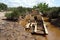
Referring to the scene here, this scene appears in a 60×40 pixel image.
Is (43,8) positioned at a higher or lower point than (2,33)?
lower

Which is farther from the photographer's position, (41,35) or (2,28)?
(41,35)

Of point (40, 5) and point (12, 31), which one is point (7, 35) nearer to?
point (12, 31)

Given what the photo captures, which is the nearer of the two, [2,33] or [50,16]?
Result: [2,33]

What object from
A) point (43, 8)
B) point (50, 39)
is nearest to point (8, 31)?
point (50, 39)

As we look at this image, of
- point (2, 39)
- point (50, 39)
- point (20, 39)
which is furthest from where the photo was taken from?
point (50, 39)

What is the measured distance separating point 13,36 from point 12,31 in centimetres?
33

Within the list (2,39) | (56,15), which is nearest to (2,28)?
(2,39)

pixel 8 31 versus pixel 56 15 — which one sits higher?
pixel 8 31

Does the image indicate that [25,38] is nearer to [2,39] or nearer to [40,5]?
[2,39]

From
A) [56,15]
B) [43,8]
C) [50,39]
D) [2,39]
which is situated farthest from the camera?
[43,8]

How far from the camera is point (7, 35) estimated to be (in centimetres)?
564

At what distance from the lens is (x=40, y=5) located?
3428 centimetres

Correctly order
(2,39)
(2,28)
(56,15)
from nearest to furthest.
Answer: (2,39) → (2,28) → (56,15)

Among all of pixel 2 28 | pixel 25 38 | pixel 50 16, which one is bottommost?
pixel 50 16
